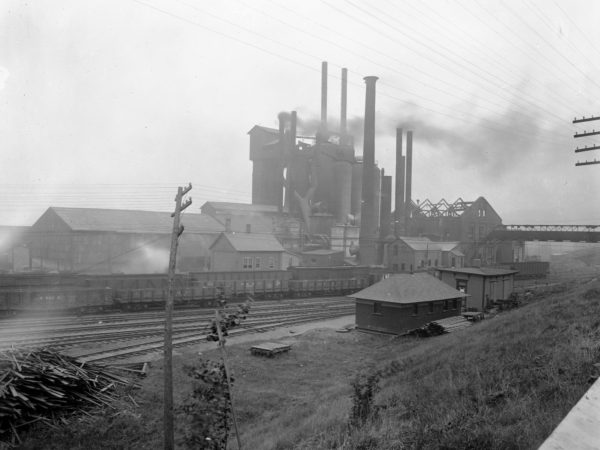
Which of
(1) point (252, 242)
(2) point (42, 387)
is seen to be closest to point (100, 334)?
(2) point (42, 387)

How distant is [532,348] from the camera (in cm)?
1037

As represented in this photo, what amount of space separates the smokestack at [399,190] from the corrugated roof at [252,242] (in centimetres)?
1913

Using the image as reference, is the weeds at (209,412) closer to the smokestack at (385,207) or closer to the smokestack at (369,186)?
the smokestack at (369,186)

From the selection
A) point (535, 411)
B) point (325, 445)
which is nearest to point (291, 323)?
point (325, 445)

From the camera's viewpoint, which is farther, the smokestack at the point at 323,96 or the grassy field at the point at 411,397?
the smokestack at the point at 323,96

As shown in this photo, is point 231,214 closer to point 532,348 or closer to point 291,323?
point 291,323

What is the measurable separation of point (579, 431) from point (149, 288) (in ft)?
96.4

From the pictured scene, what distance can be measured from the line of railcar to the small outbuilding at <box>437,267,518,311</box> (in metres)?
11.4

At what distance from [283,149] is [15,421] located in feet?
175

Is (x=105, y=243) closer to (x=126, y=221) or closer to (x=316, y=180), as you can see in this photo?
(x=126, y=221)

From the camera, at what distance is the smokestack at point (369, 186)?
4916cm

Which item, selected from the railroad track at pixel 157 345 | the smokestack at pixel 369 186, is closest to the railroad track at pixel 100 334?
the railroad track at pixel 157 345

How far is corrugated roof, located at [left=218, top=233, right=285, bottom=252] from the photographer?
42.1m

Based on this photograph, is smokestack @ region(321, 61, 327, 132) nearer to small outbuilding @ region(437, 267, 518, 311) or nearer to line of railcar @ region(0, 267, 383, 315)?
line of railcar @ region(0, 267, 383, 315)
